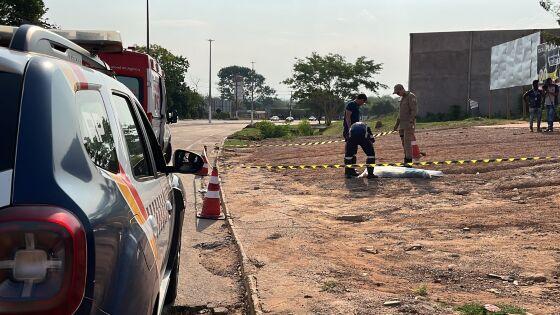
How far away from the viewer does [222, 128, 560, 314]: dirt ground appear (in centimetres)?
480

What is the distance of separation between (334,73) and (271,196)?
4840 cm

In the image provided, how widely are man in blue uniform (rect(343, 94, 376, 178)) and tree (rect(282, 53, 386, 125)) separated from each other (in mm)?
45355

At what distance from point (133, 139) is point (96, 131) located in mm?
885

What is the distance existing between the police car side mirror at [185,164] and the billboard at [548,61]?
23.1 meters

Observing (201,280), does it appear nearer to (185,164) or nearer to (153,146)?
(185,164)

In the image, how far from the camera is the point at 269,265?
19.5 ft

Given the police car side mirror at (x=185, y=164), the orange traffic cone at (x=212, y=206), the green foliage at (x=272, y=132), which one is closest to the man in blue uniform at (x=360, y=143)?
the orange traffic cone at (x=212, y=206)

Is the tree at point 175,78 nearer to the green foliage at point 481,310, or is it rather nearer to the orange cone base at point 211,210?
the orange cone base at point 211,210

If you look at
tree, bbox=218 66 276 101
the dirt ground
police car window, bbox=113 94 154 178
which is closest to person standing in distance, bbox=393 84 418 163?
the dirt ground

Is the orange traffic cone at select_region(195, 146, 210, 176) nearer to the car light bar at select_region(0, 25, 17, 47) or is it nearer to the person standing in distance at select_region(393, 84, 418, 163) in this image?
the car light bar at select_region(0, 25, 17, 47)

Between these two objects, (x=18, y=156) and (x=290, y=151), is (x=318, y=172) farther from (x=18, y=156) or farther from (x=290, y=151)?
(x=18, y=156)

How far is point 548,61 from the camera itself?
25766 mm

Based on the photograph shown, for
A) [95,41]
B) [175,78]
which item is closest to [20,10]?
[95,41]

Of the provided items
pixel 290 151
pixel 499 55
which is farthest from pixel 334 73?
pixel 290 151
